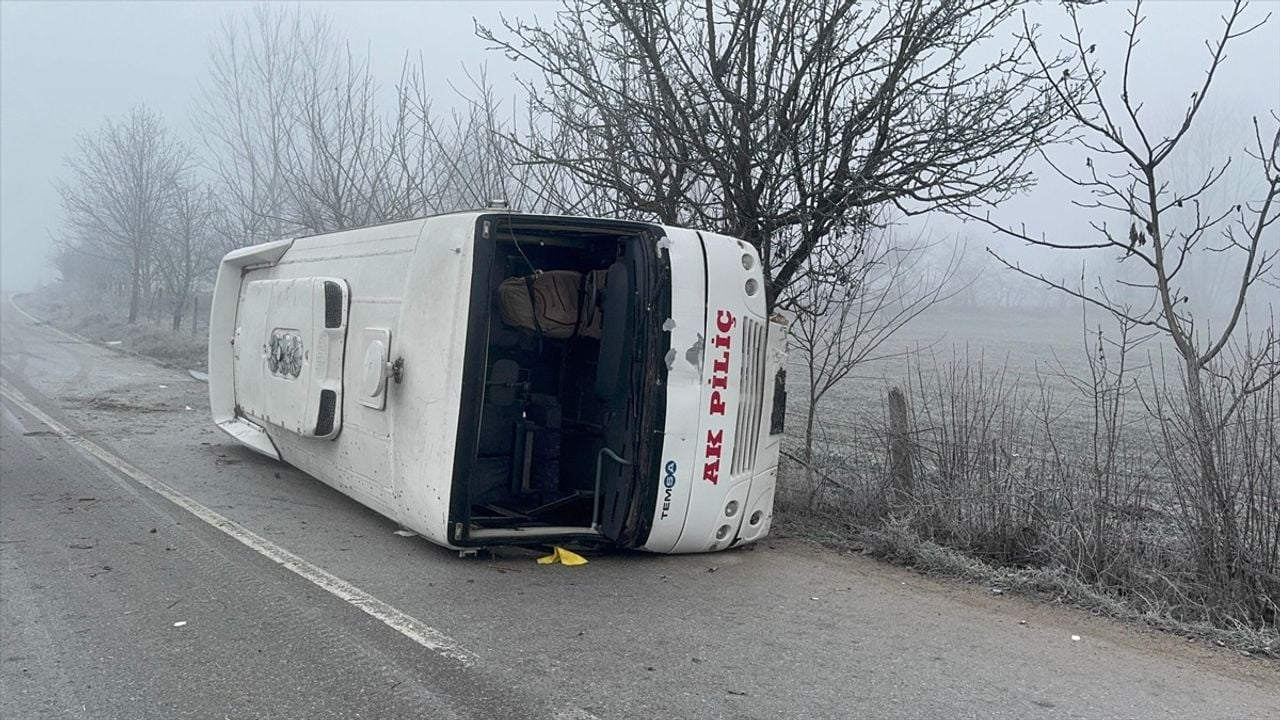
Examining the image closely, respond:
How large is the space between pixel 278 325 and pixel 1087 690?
6424 millimetres

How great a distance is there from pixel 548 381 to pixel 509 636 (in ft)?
7.96

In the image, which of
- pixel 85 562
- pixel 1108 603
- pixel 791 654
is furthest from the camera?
pixel 85 562

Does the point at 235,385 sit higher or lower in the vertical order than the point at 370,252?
lower

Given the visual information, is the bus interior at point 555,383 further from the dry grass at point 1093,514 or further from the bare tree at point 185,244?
the bare tree at point 185,244

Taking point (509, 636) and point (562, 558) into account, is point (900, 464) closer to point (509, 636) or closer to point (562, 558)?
point (562, 558)

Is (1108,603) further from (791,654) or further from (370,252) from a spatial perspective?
(370,252)

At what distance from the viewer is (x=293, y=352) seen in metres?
7.21

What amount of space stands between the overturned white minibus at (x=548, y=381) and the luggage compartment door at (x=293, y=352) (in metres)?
0.03

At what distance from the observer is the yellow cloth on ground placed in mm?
5547

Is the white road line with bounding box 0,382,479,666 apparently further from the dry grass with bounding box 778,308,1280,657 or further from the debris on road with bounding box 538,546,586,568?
the dry grass with bounding box 778,308,1280,657

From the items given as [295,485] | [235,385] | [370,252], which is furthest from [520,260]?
[235,385]

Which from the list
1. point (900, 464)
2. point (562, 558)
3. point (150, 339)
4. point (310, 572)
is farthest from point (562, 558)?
point (150, 339)

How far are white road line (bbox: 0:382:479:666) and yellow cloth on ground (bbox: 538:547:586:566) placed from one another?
118cm

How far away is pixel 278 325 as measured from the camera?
7.58 metres
